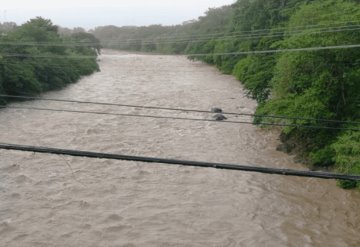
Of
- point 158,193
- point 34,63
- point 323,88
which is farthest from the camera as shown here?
point 34,63

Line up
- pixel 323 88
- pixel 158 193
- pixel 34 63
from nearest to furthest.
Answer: pixel 158 193
pixel 323 88
pixel 34 63

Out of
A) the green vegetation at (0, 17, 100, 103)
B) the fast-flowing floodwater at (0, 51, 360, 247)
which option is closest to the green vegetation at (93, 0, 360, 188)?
the fast-flowing floodwater at (0, 51, 360, 247)

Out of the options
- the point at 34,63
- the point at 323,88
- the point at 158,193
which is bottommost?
the point at 158,193

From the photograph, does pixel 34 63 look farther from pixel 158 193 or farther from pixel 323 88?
pixel 323 88

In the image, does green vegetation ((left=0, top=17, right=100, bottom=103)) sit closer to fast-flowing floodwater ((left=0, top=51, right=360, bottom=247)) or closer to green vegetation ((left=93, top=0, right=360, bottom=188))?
fast-flowing floodwater ((left=0, top=51, right=360, bottom=247))

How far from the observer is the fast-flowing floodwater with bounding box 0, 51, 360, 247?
Answer: 35.4 feet

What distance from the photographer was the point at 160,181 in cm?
1397

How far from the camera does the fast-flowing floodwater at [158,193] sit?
1078cm

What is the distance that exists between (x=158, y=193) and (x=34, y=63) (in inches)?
740

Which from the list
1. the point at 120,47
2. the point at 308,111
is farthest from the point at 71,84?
the point at 120,47

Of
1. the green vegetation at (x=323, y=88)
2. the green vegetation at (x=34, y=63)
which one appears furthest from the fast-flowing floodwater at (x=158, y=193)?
the green vegetation at (x=34, y=63)

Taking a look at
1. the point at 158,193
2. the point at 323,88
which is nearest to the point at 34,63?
the point at 158,193

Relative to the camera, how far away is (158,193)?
1306 centimetres

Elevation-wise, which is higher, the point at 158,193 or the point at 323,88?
the point at 323,88
